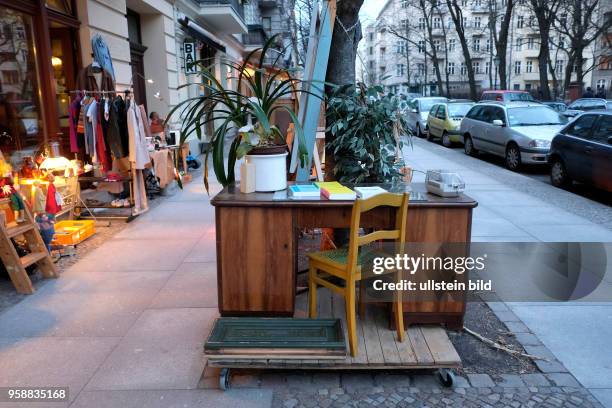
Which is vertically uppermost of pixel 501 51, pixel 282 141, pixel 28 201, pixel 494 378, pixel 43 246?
pixel 501 51

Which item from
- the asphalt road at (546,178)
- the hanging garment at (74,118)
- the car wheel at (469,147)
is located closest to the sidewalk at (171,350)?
the hanging garment at (74,118)

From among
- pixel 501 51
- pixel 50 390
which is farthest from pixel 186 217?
pixel 501 51

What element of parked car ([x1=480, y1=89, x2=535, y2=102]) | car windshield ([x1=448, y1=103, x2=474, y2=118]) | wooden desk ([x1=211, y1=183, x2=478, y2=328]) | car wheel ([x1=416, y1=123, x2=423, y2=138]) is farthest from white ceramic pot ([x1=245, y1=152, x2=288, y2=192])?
parked car ([x1=480, y1=89, x2=535, y2=102])

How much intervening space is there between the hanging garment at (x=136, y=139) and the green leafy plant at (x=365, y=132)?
3.74 meters

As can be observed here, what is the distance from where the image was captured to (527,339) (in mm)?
3715

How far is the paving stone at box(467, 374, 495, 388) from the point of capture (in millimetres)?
3145

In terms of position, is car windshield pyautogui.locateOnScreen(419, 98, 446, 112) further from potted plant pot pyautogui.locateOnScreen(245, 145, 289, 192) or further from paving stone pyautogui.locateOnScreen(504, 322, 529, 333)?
potted plant pot pyautogui.locateOnScreen(245, 145, 289, 192)

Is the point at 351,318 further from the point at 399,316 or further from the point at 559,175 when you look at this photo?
the point at 559,175

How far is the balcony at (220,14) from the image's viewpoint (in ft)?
51.0

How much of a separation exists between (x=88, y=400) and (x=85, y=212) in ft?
16.5

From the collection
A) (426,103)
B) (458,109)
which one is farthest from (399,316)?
(426,103)

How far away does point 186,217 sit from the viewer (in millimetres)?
7414

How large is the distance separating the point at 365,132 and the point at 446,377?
2.10 m

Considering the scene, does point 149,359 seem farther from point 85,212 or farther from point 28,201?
point 85,212
